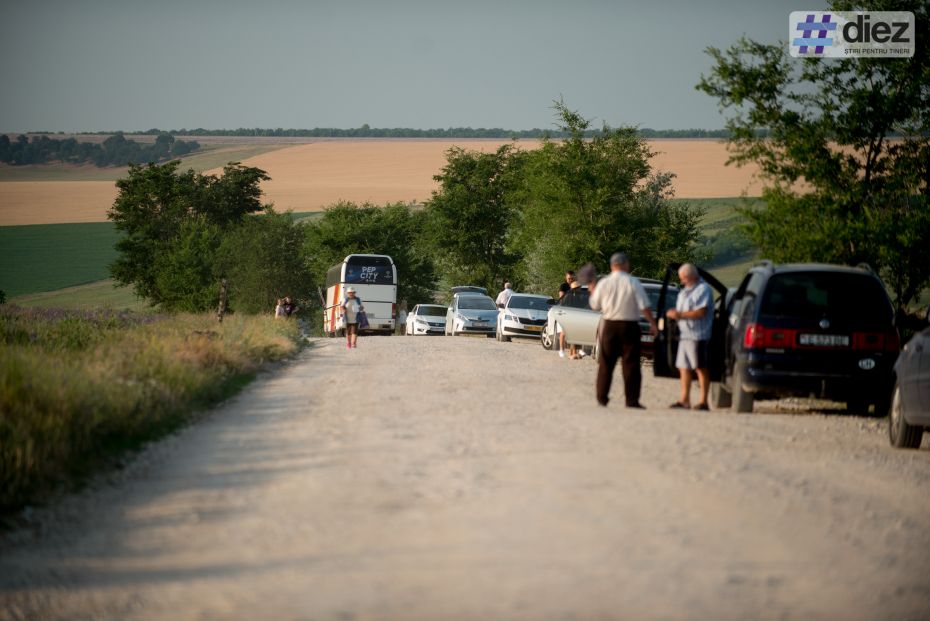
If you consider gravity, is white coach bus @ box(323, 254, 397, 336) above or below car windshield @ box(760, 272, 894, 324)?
below

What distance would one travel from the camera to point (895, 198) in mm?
24516

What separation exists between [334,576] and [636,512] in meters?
2.36

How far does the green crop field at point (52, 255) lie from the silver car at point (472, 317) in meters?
58.0

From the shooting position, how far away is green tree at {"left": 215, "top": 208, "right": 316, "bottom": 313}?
94.5 meters

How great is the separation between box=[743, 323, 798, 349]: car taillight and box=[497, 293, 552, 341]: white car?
22.8 metres

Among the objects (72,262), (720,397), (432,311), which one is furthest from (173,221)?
(720,397)

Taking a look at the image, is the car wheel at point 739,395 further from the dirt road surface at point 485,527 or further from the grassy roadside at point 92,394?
the grassy roadside at point 92,394

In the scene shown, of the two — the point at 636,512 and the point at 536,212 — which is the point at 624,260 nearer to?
the point at 636,512

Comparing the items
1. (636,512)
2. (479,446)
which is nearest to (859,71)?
(479,446)

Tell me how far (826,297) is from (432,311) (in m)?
42.6

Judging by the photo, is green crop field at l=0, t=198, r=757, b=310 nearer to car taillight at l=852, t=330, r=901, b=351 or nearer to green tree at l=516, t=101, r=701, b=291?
green tree at l=516, t=101, r=701, b=291

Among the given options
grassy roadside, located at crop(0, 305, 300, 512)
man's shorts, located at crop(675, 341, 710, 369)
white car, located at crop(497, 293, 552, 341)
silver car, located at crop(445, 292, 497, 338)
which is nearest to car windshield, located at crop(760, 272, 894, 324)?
man's shorts, located at crop(675, 341, 710, 369)

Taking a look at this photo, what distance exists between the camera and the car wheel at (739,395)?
1508 cm

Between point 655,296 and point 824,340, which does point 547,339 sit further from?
point 824,340
